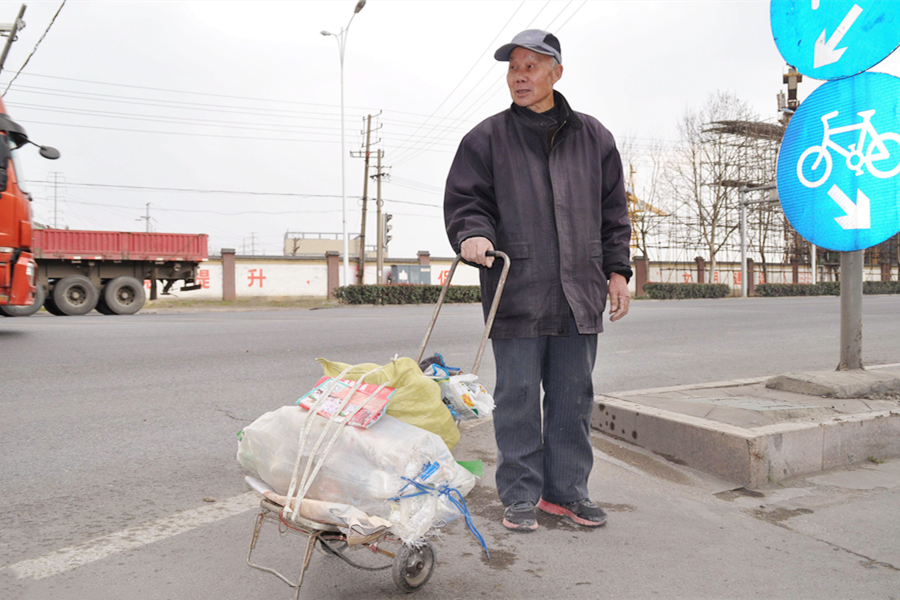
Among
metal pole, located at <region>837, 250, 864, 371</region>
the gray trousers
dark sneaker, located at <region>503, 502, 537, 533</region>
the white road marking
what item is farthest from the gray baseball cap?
metal pole, located at <region>837, 250, 864, 371</region>

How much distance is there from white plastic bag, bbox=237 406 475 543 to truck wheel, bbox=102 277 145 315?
739 inches

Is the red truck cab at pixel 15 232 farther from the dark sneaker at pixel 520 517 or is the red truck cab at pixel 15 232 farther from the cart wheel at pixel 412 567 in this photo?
the cart wheel at pixel 412 567

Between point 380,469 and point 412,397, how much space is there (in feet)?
1.00

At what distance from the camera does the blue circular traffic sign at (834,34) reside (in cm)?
387

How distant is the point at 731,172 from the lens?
143ft

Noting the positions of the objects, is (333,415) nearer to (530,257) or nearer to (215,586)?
(215,586)

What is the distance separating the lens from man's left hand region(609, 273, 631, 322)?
2.82m

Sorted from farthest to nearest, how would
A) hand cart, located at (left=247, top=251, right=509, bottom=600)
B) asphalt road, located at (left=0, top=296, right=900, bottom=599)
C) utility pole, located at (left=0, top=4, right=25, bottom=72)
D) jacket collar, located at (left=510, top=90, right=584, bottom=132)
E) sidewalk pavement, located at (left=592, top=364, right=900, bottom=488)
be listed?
utility pole, located at (left=0, top=4, right=25, bottom=72) → sidewalk pavement, located at (left=592, top=364, right=900, bottom=488) → jacket collar, located at (left=510, top=90, right=584, bottom=132) → asphalt road, located at (left=0, top=296, right=900, bottom=599) → hand cart, located at (left=247, top=251, right=509, bottom=600)

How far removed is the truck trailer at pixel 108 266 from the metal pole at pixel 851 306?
60.8 ft

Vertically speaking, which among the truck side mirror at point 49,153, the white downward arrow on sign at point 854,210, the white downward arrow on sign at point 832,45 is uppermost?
the truck side mirror at point 49,153

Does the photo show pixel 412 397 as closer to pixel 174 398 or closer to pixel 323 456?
pixel 323 456

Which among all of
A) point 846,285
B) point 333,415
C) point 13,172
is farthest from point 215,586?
point 13,172

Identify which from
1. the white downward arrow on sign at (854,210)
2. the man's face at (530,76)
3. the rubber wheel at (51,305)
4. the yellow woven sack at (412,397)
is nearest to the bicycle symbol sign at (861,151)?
the white downward arrow on sign at (854,210)

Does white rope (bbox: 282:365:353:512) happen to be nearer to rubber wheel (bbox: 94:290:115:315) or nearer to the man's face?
the man's face
